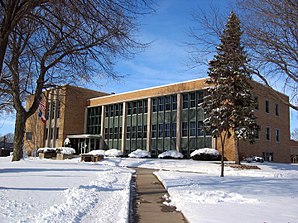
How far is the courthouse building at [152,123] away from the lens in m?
34.1

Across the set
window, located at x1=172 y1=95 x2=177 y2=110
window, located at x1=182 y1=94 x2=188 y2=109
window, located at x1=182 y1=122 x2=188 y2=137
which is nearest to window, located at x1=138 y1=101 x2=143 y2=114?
window, located at x1=172 y1=95 x2=177 y2=110

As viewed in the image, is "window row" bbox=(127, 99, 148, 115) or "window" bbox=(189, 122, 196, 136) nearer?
"window" bbox=(189, 122, 196, 136)

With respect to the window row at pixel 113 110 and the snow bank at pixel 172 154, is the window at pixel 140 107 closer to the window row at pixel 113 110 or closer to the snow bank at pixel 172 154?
the window row at pixel 113 110

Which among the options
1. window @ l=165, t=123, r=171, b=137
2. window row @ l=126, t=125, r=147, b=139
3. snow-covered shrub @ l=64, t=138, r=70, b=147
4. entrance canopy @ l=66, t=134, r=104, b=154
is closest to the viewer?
window @ l=165, t=123, r=171, b=137

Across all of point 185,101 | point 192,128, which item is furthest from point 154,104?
point 192,128

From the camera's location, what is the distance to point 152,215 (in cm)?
780

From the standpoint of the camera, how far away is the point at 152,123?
3928cm

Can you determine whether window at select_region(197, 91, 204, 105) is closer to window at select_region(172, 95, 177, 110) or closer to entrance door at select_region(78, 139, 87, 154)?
window at select_region(172, 95, 177, 110)

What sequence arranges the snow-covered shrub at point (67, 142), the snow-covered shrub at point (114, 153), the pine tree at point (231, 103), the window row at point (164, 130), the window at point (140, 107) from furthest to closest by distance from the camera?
the snow-covered shrub at point (67, 142)
the window at point (140, 107)
the snow-covered shrub at point (114, 153)
the window row at point (164, 130)
the pine tree at point (231, 103)

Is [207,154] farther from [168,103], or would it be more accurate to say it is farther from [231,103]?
[168,103]

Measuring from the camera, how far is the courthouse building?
34062 mm

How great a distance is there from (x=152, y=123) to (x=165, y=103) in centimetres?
305

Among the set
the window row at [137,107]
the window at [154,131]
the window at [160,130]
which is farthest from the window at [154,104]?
the window at [160,130]

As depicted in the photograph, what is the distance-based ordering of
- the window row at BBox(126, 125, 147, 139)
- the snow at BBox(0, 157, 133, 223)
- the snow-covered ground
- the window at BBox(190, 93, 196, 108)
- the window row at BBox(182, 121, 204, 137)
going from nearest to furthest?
1. the snow at BBox(0, 157, 133, 223)
2. the snow-covered ground
3. the window row at BBox(182, 121, 204, 137)
4. the window at BBox(190, 93, 196, 108)
5. the window row at BBox(126, 125, 147, 139)
